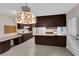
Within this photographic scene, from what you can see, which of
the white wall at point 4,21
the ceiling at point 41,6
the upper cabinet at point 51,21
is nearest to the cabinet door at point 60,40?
the upper cabinet at point 51,21

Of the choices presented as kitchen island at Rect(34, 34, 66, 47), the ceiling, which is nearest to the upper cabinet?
kitchen island at Rect(34, 34, 66, 47)

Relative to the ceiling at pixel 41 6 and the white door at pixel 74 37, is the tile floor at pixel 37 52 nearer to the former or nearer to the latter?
the white door at pixel 74 37

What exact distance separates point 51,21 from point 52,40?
153cm

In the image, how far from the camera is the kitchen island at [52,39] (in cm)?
668

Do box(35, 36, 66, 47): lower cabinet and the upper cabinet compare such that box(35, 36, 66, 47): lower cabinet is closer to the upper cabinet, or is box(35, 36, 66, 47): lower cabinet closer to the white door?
the upper cabinet

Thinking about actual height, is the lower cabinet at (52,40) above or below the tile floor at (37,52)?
above

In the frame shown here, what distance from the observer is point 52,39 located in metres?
7.04

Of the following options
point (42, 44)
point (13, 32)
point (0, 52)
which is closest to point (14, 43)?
point (13, 32)

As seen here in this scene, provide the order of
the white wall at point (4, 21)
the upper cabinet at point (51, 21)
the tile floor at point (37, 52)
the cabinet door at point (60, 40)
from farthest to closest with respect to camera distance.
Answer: the upper cabinet at point (51, 21), the cabinet door at point (60, 40), the white wall at point (4, 21), the tile floor at point (37, 52)

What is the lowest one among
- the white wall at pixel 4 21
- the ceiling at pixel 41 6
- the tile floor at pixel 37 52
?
the tile floor at pixel 37 52

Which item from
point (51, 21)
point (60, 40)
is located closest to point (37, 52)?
point (60, 40)

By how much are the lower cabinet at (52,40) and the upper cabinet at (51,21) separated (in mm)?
1015

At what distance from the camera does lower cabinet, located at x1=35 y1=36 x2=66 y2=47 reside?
6668 mm

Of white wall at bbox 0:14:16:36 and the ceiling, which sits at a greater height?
the ceiling
